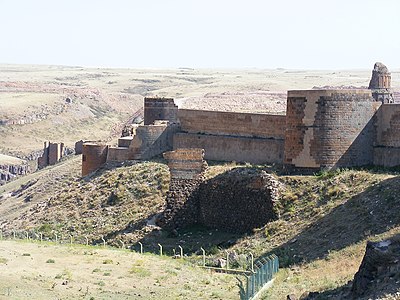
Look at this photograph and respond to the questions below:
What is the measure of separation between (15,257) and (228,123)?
11212 mm

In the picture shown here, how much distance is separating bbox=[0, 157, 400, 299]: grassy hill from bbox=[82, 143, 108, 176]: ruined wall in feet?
4.29

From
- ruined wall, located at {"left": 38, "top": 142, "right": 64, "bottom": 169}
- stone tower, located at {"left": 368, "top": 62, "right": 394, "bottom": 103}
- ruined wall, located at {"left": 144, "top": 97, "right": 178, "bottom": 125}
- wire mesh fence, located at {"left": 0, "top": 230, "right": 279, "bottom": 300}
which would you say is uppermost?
stone tower, located at {"left": 368, "top": 62, "right": 394, "bottom": 103}

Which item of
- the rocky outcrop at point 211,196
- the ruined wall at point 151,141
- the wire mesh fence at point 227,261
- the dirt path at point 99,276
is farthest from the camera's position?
the ruined wall at point 151,141

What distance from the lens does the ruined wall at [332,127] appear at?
1071 inches

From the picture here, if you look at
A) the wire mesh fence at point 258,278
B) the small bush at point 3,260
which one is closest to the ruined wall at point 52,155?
the small bush at point 3,260

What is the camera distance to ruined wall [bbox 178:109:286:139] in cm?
3103

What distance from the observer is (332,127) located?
27.2 metres

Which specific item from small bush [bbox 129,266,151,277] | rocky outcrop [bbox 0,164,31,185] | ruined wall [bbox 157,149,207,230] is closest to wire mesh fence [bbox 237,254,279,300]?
small bush [bbox 129,266,151,277]

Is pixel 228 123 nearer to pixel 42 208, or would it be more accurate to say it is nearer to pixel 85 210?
pixel 85 210

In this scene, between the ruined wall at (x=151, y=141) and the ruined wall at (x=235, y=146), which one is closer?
the ruined wall at (x=235, y=146)

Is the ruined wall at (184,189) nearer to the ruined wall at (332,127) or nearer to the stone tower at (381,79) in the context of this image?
the ruined wall at (332,127)

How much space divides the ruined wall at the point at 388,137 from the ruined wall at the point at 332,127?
0.20m

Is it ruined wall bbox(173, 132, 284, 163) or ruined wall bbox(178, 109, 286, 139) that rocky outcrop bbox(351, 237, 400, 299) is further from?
ruined wall bbox(178, 109, 286, 139)

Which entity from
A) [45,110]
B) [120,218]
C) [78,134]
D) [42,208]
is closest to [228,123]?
[120,218]
